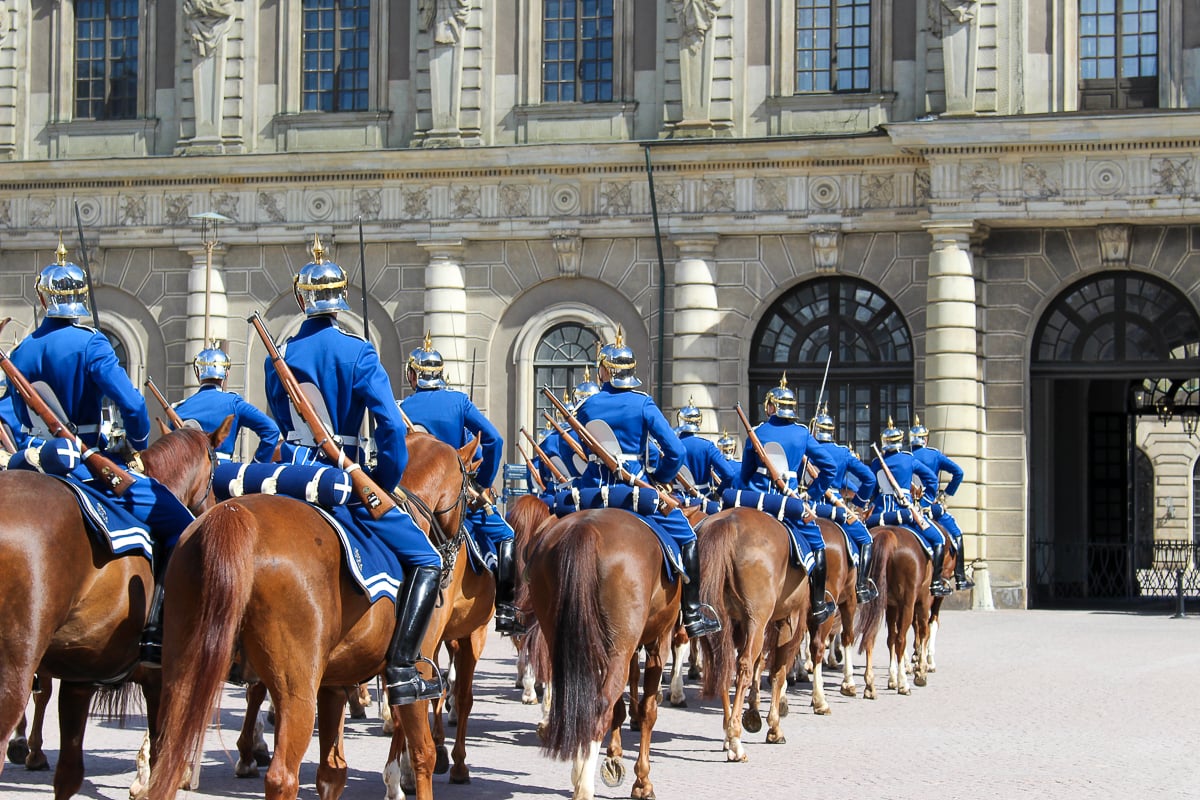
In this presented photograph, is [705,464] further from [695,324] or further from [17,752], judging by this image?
[695,324]

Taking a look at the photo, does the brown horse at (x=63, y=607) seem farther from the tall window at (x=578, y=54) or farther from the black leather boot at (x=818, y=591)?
the tall window at (x=578, y=54)

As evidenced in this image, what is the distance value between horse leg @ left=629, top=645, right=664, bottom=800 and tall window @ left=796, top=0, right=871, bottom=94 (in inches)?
914

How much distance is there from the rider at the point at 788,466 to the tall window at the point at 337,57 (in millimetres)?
21384

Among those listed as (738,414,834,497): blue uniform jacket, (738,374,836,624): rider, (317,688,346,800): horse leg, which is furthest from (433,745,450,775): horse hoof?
(738,414,834,497): blue uniform jacket

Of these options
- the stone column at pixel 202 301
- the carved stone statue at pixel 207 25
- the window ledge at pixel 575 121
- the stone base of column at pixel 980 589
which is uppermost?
the carved stone statue at pixel 207 25

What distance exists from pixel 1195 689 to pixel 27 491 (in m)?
13.6

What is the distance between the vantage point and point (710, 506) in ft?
64.9

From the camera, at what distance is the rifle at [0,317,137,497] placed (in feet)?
32.9

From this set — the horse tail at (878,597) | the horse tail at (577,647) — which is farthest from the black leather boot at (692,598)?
the horse tail at (878,597)

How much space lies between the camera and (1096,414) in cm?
4028

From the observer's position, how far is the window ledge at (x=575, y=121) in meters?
35.4

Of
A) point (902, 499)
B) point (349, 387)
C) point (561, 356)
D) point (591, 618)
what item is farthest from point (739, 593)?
point (561, 356)

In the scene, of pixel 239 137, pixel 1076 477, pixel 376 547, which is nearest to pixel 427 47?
pixel 239 137

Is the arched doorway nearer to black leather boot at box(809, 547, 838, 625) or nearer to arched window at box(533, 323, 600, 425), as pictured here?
arched window at box(533, 323, 600, 425)
